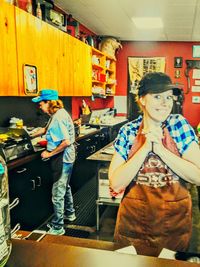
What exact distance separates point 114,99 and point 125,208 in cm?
604

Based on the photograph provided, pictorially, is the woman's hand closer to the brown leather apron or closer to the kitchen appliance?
the kitchen appliance

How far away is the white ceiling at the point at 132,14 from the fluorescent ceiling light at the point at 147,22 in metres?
0.11

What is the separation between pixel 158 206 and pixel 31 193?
1.96m

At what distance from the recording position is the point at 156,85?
1305 mm

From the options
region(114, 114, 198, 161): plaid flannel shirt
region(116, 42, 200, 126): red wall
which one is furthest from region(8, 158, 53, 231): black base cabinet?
region(116, 42, 200, 126): red wall

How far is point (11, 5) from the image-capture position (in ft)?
8.98

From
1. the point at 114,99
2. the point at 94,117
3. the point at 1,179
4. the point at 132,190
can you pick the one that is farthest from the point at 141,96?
the point at 114,99

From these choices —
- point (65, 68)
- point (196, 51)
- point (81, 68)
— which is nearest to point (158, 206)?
point (65, 68)

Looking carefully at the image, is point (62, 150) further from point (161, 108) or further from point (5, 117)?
point (161, 108)

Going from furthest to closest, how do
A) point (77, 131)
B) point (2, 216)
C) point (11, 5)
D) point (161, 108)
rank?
point (77, 131)
point (11, 5)
point (161, 108)
point (2, 216)

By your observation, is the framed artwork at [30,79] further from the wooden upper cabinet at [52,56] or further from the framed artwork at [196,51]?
the framed artwork at [196,51]

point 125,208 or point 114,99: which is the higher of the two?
point 114,99

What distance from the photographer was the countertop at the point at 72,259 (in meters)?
0.72

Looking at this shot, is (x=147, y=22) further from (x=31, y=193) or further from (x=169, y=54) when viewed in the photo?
(x=31, y=193)
